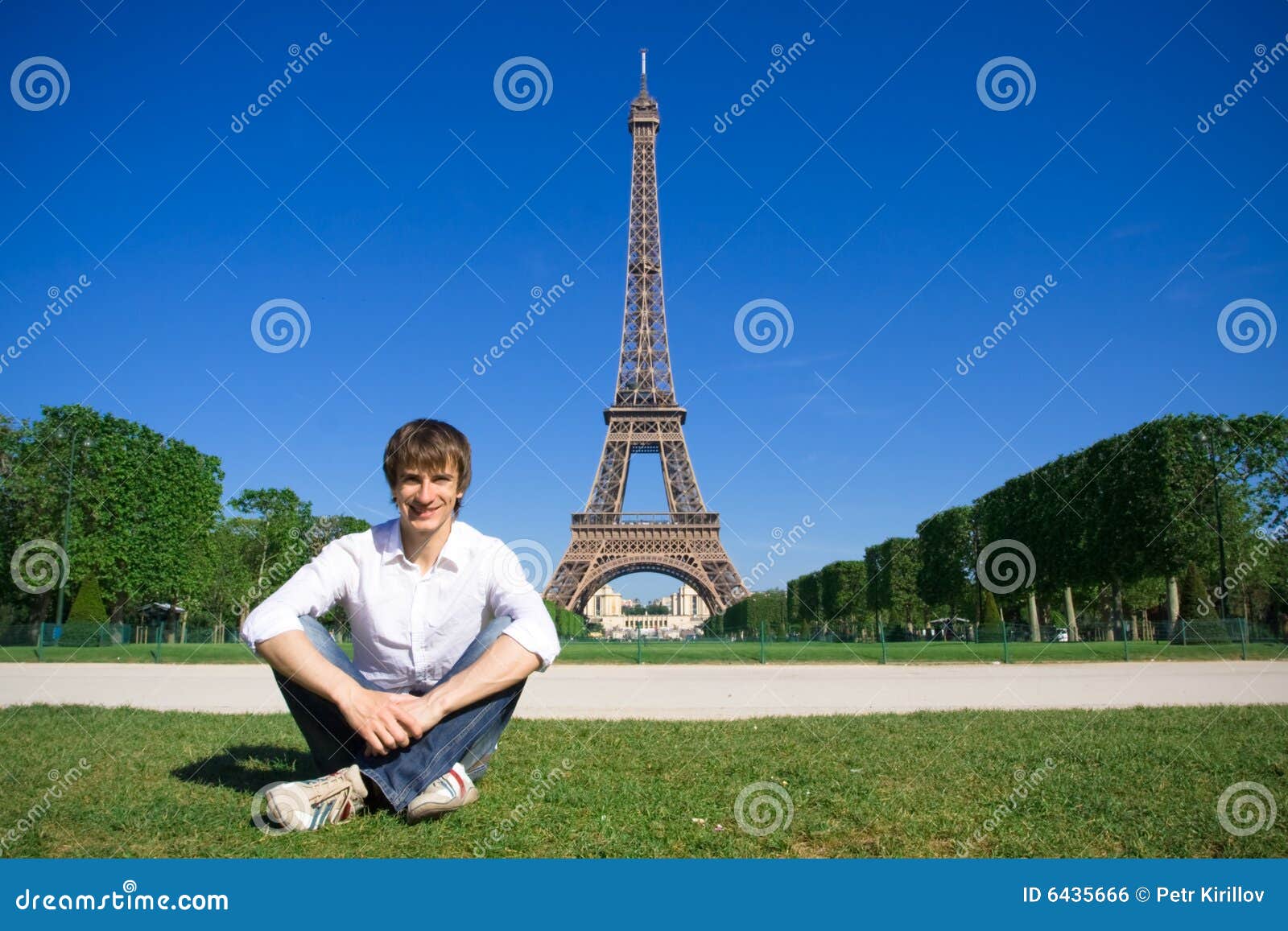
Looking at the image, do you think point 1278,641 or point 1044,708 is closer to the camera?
point 1044,708

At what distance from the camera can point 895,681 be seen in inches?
532

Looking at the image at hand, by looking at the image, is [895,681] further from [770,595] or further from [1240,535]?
[770,595]

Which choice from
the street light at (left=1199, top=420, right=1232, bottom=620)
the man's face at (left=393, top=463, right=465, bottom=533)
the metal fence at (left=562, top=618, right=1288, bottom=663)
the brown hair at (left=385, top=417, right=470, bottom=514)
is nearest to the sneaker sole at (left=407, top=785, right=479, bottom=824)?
the man's face at (left=393, top=463, right=465, bottom=533)

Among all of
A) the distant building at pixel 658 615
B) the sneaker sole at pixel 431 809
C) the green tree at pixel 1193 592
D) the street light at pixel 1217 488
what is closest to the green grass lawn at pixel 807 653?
the street light at pixel 1217 488

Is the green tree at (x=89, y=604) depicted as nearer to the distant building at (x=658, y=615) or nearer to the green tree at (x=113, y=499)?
the green tree at (x=113, y=499)

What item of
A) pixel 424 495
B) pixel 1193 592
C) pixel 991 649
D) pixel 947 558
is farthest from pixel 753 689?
pixel 947 558

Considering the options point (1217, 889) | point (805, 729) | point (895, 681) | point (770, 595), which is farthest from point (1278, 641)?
point (770, 595)

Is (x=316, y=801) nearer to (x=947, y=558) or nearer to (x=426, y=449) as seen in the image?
(x=426, y=449)

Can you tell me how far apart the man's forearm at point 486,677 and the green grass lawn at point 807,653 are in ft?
57.2

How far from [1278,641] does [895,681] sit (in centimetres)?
1589

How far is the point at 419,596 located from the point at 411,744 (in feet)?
1.78

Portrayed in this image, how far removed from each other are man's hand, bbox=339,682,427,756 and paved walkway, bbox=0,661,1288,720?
4801 mm

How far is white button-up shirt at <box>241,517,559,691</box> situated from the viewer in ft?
10.7

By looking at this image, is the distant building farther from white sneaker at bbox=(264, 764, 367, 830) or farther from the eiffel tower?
white sneaker at bbox=(264, 764, 367, 830)
